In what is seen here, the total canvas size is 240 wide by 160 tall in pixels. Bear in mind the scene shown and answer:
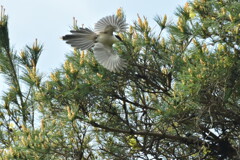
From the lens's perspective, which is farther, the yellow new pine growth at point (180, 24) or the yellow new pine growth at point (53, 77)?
the yellow new pine growth at point (180, 24)

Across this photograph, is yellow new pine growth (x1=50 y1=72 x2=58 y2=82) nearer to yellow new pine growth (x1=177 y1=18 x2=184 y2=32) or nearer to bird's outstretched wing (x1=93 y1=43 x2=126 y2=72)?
bird's outstretched wing (x1=93 y1=43 x2=126 y2=72)

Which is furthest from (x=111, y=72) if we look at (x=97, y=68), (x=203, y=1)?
(x=203, y=1)

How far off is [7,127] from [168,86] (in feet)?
4.19

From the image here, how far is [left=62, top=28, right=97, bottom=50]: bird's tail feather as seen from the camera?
103 inches

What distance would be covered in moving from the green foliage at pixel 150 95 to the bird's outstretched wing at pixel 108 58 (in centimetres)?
8

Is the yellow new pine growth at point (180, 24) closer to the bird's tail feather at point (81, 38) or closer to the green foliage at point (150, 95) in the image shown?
the green foliage at point (150, 95)

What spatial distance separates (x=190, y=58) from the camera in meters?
2.78

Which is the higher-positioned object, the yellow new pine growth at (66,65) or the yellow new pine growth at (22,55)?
the yellow new pine growth at (22,55)

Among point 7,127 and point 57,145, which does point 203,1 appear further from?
point 7,127

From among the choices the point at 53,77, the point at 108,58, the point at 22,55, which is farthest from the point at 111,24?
the point at 22,55

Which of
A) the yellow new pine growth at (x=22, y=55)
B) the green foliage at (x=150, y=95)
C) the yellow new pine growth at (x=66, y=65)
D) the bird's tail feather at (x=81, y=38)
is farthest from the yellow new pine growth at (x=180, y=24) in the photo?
the yellow new pine growth at (x=22, y=55)

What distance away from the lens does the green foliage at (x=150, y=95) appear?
2.54 m

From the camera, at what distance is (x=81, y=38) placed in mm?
2646

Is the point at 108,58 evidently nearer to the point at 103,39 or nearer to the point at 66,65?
the point at 103,39
